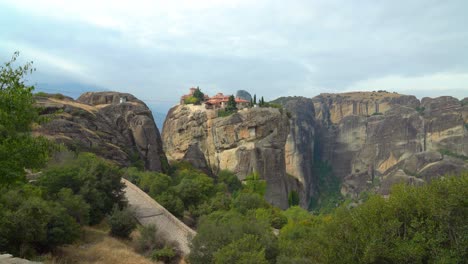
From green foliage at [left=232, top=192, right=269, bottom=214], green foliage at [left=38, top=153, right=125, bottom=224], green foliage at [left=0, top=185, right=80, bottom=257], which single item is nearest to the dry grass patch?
green foliage at [left=0, top=185, right=80, bottom=257]

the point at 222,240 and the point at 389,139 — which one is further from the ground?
the point at 222,240

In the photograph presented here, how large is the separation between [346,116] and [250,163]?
89.8m

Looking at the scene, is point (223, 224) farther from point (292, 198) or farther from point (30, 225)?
point (292, 198)

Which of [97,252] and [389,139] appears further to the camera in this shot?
[389,139]

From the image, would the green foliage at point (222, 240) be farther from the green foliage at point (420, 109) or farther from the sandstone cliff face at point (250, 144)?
the green foliage at point (420, 109)

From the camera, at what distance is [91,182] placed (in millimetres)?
23484

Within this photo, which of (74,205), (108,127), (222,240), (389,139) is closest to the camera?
(222,240)

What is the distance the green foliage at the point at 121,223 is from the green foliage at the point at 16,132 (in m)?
9.60

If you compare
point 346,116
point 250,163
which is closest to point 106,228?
point 250,163

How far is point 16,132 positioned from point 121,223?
409 inches

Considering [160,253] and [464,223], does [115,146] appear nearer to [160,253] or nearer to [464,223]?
[160,253]

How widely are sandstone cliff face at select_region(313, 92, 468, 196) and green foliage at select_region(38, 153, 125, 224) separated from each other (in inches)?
2977

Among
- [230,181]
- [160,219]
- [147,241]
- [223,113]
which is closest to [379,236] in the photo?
[147,241]

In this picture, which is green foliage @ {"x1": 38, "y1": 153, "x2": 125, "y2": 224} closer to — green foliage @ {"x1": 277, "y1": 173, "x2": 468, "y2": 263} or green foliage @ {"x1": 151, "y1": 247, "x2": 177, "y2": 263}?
green foliage @ {"x1": 151, "y1": 247, "x2": 177, "y2": 263}
